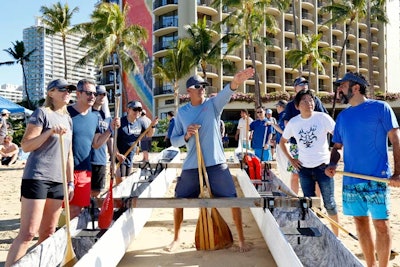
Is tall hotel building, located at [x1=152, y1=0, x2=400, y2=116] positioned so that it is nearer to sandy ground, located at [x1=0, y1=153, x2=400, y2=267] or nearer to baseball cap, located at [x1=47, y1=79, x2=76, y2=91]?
sandy ground, located at [x1=0, y1=153, x2=400, y2=267]

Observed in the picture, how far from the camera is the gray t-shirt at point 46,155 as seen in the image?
341 centimetres

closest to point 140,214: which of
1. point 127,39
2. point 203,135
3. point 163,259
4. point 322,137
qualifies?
point 163,259

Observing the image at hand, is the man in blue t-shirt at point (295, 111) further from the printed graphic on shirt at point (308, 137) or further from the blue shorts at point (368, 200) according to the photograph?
the blue shorts at point (368, 200)

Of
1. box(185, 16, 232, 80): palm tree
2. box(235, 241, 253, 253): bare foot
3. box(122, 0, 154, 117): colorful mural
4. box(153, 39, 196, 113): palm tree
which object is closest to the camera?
box(235, 241, 253, 253): bare foot

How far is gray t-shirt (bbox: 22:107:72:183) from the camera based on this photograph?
11.2 ft

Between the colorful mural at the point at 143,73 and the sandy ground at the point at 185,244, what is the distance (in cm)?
3640

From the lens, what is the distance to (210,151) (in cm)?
458

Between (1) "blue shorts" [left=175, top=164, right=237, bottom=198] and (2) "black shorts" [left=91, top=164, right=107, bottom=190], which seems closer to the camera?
(1) "blue shorts" [left=175, top=164, right=237, bottom=198]

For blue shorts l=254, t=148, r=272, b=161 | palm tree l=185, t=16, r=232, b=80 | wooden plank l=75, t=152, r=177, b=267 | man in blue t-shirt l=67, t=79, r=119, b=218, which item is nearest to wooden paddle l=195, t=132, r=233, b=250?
wooden plank l=75, t=152, r=177, b=267

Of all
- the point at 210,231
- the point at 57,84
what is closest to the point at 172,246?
the point at 210,231

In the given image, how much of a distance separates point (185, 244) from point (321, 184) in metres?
1.89

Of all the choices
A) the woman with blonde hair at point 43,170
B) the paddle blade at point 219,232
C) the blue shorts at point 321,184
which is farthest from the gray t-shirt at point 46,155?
the blue shorts at point 321,184

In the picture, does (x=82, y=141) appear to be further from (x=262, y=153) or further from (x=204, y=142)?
(x=262, y=153)

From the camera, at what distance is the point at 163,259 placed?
4504 millimetres
